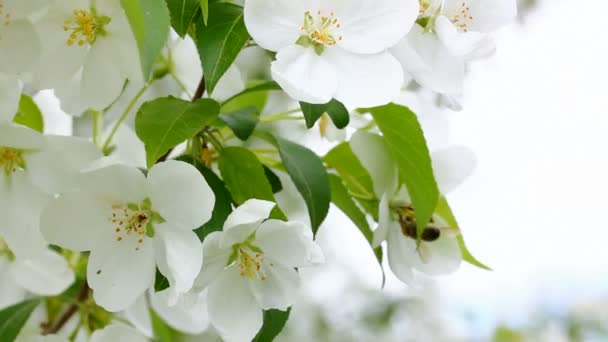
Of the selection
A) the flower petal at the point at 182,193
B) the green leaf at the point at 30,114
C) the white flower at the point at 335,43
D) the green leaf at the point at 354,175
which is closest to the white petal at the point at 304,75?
the white flower at the point at 335,43

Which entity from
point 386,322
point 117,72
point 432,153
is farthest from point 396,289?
point 117,72

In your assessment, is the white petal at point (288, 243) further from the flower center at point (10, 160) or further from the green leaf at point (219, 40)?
the flower center at point (10, 160)

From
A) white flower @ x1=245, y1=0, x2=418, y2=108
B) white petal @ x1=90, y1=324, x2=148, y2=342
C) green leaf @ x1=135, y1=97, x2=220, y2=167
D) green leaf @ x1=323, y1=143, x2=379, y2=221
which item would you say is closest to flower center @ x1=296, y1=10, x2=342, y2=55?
white flower @ x1=245, y1=0, x2=418, y2=108

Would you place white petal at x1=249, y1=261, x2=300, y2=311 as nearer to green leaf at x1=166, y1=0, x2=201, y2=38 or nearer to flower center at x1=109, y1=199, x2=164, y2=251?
flower center at x1=109, y1=199, x2=164, y2=251

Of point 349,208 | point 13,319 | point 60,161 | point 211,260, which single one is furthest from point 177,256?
point 13,319

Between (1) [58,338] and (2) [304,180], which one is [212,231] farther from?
(1) [58,338]
